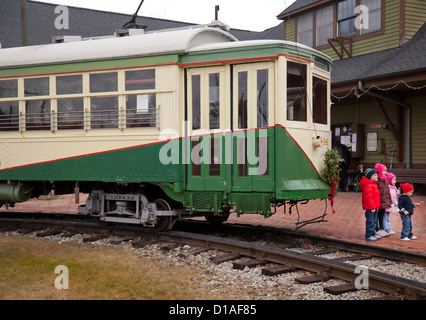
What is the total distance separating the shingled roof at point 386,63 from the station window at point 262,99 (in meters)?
7.39

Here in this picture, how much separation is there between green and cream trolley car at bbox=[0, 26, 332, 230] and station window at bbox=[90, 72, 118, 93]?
2 centimetres

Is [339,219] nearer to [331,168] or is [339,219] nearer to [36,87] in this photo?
[331,168]

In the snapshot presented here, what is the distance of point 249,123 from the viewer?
7.53 metres

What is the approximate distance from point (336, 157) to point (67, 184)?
17.1ft

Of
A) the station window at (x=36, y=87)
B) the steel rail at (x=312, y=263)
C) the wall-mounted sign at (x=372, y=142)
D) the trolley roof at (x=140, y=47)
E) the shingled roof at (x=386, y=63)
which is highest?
the shingled roof at (x=386, y=63)

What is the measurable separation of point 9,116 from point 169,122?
3359mm

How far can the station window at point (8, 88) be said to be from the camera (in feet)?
29.4

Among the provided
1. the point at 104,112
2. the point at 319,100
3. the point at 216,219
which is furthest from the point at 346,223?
the point at 104,112

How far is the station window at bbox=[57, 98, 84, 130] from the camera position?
8.40 m

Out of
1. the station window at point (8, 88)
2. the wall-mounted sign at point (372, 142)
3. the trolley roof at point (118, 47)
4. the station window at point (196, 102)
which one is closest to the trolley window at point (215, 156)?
the station window at point (196, 102)

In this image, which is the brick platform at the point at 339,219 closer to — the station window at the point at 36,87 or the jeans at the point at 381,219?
the jeans at the point at 381,219

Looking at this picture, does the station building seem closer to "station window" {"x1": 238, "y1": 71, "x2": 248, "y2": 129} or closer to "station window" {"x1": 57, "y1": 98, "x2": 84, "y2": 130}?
"station window" {"x1": 238, "y1": 71, "x2": 248, "y2": 129}

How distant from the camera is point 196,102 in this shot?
25.7 ft
